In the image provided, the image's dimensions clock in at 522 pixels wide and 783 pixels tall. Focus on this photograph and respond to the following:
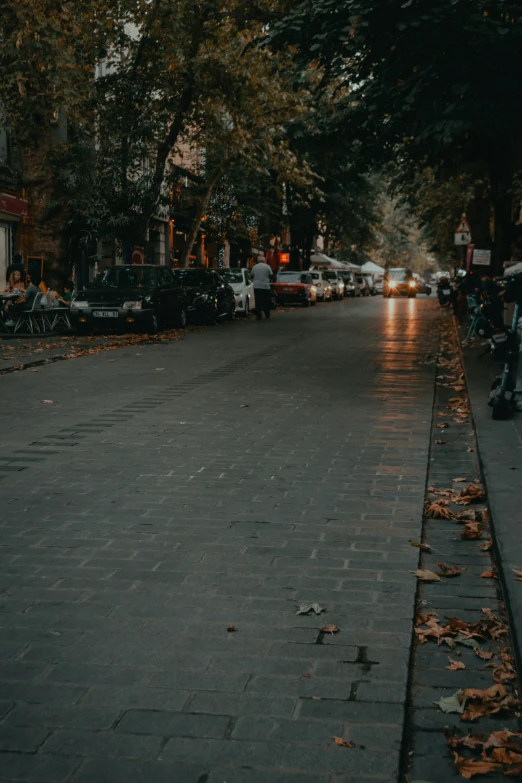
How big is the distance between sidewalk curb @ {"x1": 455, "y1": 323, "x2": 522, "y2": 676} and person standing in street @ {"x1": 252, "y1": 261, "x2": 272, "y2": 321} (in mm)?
20228

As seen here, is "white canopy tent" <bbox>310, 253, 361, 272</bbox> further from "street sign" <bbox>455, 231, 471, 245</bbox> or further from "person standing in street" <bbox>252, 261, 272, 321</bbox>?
"street sign" <bbox>455, 231, 471, 245</bbox>

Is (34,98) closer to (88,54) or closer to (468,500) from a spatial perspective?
(88,54)

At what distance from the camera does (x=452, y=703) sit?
3605 mm

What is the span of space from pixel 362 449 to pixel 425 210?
35.0 m

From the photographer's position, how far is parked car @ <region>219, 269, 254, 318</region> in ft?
109

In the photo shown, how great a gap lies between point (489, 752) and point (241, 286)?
30.9 metres

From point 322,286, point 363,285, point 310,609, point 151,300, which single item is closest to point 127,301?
point 151,300

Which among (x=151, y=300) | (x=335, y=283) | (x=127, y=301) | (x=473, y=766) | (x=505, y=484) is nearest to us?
(x=473, y=766)

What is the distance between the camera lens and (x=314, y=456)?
837 centimetres

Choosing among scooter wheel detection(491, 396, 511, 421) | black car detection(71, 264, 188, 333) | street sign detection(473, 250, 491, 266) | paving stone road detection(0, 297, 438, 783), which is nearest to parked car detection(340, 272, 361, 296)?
street sign detection(473, 250, 491, 266)

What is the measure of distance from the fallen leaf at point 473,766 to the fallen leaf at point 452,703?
362 millimetres

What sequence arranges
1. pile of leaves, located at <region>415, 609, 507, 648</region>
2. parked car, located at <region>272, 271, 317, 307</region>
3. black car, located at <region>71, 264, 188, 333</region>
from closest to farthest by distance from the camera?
pile of leaves, located at <region>415, 609, 507, 648</region>
black car, located at <region>71, 264, 188, 333</region>
parked car, located at <region>272, 271, 317, 307</region>

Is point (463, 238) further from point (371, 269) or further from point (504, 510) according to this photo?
point (371, 269)

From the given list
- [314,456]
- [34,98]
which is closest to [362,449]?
[314,456]
